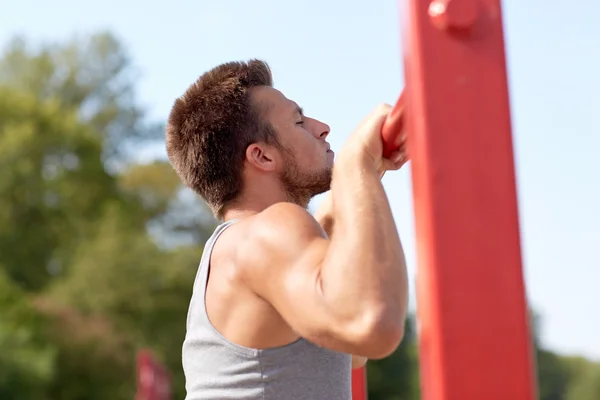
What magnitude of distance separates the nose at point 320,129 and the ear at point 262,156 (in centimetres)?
9

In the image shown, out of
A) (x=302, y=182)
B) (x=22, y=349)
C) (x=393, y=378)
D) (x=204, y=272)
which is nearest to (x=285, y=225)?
(x=204, y=272)

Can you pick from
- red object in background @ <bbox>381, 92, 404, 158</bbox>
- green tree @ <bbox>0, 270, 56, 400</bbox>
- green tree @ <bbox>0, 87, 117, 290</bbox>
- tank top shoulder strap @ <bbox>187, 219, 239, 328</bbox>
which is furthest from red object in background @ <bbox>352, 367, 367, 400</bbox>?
green tree @ <bbox>0, 87, 117, 290</bbox>

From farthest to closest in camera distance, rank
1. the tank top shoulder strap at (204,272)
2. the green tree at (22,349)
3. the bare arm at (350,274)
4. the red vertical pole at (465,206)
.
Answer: the green tree at (22,349) < the tank top shoulder strap at (204,272) < the bare arm at (350,274) < the red vertical pole at (465,206)

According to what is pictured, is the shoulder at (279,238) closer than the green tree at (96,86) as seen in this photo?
Yes

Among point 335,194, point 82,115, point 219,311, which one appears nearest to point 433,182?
point 335,194

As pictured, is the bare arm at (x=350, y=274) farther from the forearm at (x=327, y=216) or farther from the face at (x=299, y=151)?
the forearm at (x=327, y=216)

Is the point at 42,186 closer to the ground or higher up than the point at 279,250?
higher up

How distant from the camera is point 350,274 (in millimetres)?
1315

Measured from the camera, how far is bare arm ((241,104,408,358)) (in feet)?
4.25

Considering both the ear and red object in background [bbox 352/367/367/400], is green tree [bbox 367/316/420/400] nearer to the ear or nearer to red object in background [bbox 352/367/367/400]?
red object in background [bbox 352/367/367/400]

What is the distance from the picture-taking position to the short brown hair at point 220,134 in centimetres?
204

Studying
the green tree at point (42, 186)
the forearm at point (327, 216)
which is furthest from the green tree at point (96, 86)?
the forearm at point (327, 216)

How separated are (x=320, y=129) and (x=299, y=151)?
0.22 feet

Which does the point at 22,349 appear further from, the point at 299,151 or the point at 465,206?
the point at 465,206
